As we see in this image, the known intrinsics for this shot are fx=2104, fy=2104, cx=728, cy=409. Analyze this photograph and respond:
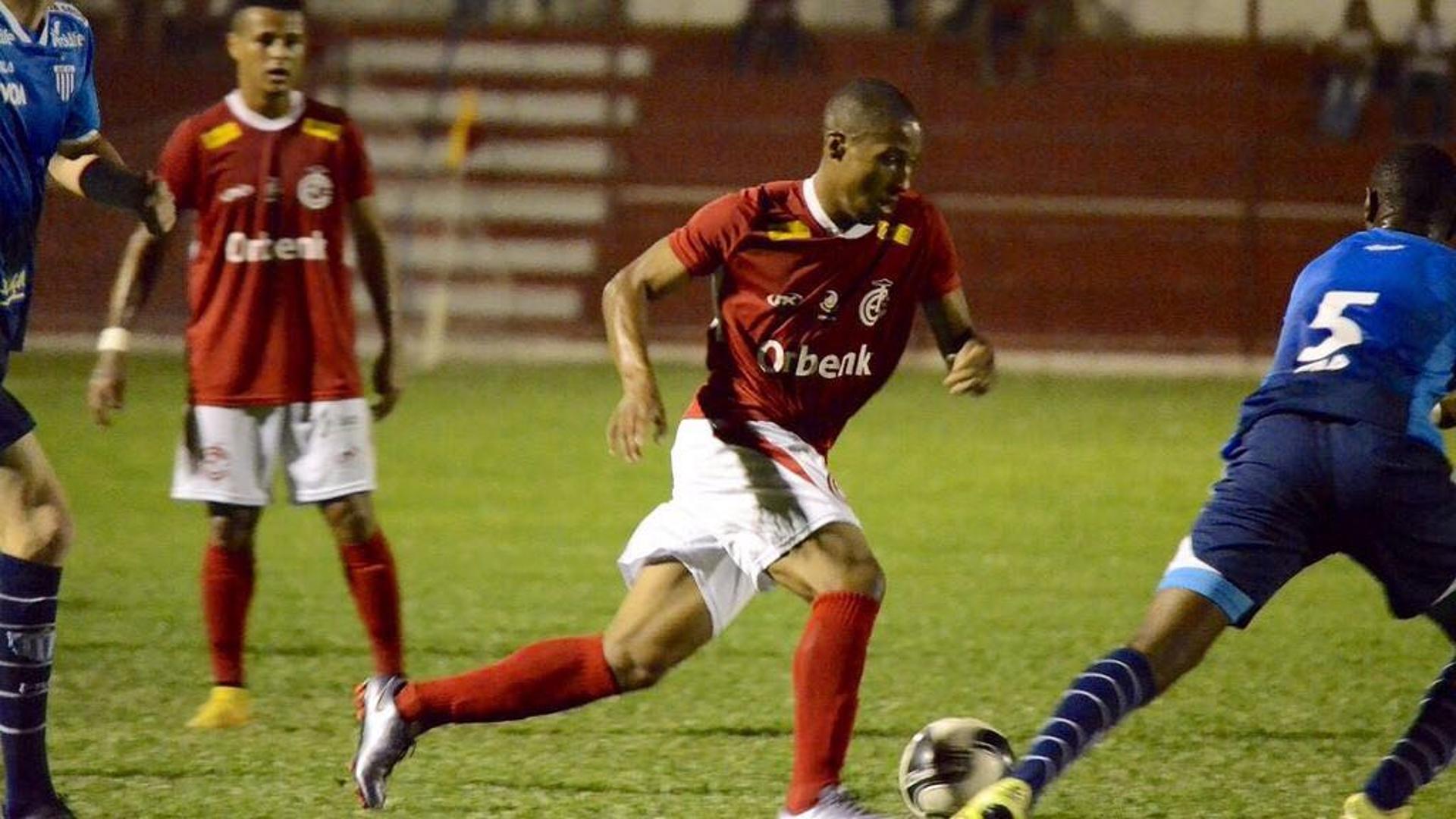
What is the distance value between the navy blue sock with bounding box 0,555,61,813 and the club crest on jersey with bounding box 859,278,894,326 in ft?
6.59

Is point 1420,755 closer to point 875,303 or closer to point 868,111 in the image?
point 875,303

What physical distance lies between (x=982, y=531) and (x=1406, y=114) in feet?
36.8

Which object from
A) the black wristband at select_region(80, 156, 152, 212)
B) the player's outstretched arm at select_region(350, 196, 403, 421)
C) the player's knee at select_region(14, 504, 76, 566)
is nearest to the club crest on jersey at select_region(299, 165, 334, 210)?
the player's outstretched arm at select_region(350, 196, 403, 421)

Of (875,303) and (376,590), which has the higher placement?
(875,303)

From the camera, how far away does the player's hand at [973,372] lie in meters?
5.04

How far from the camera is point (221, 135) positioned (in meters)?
6.34

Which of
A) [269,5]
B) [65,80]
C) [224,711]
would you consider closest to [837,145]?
[65,80]

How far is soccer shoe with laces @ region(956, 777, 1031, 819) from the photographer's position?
442 centimetres

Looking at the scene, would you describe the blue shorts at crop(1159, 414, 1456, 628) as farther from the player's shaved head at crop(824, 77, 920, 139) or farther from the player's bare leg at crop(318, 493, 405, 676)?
the player's bare leg at crop(318, 493, 405, 676)

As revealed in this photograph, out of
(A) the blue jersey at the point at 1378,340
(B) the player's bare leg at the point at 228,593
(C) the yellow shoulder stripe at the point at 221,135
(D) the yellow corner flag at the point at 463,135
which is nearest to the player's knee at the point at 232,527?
(B) the player's bare leg at the point at 228,593

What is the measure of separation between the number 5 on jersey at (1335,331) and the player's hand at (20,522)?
2.95m

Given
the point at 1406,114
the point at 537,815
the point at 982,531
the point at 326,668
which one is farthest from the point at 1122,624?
the point at 1406,114

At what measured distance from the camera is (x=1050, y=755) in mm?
4531

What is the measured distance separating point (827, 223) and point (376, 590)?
2.10 meters
